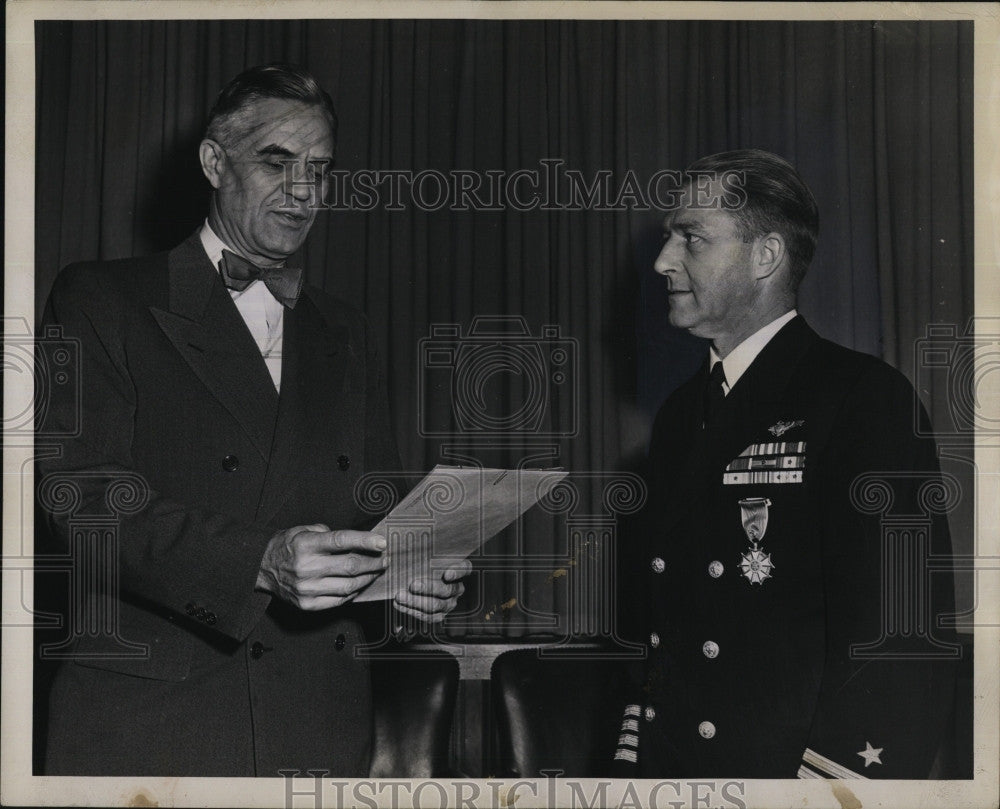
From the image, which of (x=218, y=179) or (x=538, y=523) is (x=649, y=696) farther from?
(x=218, y=179)

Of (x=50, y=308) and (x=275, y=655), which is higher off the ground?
(x=50, y=308)

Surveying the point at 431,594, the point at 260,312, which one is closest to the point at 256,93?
the point at 260,312

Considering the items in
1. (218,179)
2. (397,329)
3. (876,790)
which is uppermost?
(218,179)

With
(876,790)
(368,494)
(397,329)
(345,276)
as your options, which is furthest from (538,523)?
(876,790)

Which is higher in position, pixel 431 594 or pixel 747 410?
pixel 747 410

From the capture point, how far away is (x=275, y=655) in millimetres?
1820

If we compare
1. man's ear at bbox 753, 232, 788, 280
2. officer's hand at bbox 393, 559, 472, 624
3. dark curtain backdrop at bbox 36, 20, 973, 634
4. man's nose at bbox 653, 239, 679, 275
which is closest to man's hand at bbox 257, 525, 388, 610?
officer's hand at bbox 393, 559, 472, 624

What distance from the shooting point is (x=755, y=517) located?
179 centimetres

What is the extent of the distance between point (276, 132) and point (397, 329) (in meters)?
0.43

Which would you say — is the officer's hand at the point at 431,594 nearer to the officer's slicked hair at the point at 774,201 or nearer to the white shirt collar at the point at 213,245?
the white shirt collar at the point at 213,245

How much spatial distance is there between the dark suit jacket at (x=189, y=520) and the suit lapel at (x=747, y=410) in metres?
0.60

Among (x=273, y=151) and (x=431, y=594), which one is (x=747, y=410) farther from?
(x=273, y=151)

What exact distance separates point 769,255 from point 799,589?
606 millimetres

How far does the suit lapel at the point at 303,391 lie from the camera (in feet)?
6.01
